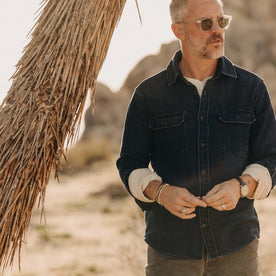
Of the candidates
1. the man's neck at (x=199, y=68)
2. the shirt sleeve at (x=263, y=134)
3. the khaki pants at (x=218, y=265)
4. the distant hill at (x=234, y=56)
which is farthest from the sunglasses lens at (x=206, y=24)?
the distant hill at (x=234, y=56)

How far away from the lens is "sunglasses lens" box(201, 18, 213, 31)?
A: 2.44 meters

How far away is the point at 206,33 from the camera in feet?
8.07

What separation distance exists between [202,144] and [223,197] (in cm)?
32

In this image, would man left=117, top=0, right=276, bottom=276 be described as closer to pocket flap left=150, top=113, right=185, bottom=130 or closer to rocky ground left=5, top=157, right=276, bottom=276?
pocket flap left=150, top=113, right=185, bottom=130

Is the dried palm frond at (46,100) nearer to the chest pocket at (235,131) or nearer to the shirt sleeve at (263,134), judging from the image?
A: the chest pocket at (235,131)

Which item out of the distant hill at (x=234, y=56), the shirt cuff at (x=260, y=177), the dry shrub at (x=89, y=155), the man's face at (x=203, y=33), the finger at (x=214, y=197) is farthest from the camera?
the distant hill at (x=234, y=56)

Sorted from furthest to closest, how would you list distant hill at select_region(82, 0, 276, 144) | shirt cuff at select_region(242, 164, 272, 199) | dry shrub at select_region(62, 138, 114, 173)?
distant hill at select_region(82, 0, 276, 144), dry shrub at select_region(62, 138, 114, 173), shirt cuff at select_region(242, 164, 272, 199)

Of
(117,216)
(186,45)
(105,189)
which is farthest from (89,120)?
(186,45)

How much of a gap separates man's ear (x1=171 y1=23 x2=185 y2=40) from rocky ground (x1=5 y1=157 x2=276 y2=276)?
2106mm

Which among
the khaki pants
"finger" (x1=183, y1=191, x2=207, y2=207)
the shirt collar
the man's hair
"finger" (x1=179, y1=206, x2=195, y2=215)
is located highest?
the man's hair

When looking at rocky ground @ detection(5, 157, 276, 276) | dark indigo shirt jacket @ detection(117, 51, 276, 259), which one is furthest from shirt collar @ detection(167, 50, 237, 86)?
rocky ground @ detection(5, 157, 276, 276)

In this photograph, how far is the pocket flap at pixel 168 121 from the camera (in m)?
2.47

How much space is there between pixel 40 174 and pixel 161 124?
0.62m

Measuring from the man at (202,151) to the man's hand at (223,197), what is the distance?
0.07 m
